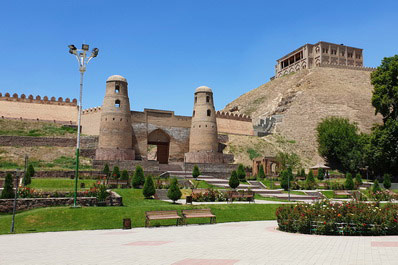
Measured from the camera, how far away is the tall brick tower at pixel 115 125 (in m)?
33.9

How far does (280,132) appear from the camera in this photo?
5575 cm

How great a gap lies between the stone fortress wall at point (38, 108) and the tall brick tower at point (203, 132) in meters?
15.0

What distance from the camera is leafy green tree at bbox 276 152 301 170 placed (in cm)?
3863

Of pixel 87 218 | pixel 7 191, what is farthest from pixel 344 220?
pixel 7 191

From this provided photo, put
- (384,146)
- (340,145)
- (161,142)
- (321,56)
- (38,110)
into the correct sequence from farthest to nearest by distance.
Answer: (321,56), (340,145), (38,110), (161,142), (384,146)

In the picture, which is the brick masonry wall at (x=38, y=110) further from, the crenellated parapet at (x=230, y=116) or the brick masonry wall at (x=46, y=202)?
the brick masonry wall at (x=46, y=202)

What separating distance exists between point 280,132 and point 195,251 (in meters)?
49.0

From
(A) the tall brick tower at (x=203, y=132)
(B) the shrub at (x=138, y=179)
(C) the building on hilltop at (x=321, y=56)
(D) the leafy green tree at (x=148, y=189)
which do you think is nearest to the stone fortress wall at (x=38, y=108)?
(A) the tall brick tower at (x=203, y=132)

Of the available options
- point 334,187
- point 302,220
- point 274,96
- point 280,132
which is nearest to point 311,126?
point 280,132

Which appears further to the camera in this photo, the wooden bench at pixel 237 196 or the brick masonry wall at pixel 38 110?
the brick masonry wall at pixel 38 110

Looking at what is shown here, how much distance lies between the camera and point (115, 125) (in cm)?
3441

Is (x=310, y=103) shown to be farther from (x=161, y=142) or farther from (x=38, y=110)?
(x=38, y=110)

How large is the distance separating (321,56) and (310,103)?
69.5 feet

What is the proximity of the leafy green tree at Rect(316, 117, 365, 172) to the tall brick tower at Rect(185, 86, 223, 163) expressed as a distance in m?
15.3
